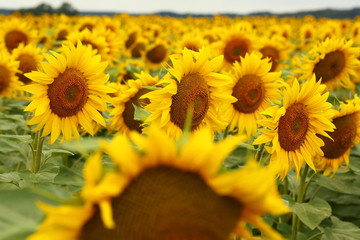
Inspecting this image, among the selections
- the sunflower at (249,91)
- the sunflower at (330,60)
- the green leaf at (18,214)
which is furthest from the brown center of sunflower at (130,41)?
the green leaf at (18,214)

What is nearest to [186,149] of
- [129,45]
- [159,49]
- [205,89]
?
[205,89]

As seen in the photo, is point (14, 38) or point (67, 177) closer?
point (67, 177)

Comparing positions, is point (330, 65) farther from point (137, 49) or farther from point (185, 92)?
point (137, 49)

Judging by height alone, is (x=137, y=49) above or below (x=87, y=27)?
below

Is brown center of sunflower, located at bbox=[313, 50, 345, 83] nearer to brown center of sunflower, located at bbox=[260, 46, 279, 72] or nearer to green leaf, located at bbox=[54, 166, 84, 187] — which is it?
brown center of sunflower, located at bbox=[260, 46, 279, 72]

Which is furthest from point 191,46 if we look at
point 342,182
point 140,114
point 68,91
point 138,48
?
point 140,114

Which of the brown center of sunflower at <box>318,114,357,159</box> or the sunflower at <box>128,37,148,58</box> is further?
the sunflower at <box>128,37,148,58</box>

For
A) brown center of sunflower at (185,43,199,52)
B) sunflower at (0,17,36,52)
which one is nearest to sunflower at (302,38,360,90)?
brown center of sunflower at (185,43,199,52)
